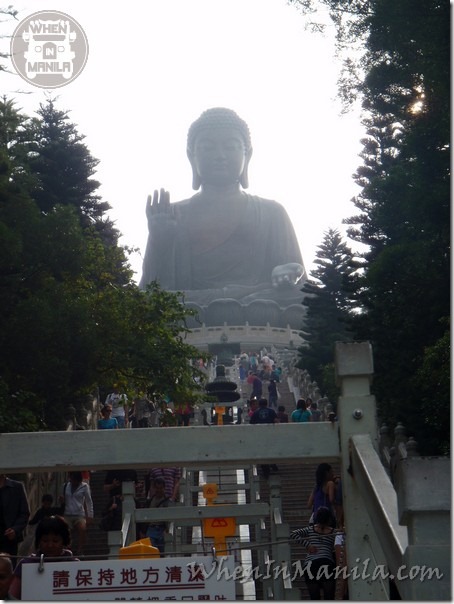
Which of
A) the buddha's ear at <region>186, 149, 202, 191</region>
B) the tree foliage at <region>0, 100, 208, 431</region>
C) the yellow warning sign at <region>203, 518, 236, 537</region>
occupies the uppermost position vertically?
the buddha's ear at <region>186, 149, 202, 191</region>

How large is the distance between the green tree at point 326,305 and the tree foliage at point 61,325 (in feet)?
25.8

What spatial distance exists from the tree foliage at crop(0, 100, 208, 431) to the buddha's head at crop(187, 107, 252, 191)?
20.4m

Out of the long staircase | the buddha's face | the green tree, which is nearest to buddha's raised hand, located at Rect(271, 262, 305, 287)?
the buddha's face

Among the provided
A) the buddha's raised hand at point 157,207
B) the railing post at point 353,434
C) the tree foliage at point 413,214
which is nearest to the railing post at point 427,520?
the railing post at point 353,434

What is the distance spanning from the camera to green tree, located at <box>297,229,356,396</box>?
22542 millimetres

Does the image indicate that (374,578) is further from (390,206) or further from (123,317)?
(390,206)

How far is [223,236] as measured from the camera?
118 ft

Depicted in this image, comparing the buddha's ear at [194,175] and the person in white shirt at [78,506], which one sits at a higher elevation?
the buddha's ear at [194,175]

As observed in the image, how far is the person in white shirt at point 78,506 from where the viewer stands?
8188 millimetres

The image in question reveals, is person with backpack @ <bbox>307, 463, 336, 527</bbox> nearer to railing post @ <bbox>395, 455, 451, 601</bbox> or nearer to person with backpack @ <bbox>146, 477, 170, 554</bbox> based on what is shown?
person with backpack @ <bbox>146, 477, 170, 554</bbox>

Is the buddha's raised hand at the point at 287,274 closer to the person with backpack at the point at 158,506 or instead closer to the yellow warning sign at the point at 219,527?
the person with backpack at the point at 158,506

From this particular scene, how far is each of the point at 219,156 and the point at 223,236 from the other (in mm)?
2469

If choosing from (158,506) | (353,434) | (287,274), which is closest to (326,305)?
(287,274)

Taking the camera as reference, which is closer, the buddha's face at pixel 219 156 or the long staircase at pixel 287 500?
the long staircase at pixel 287 500
